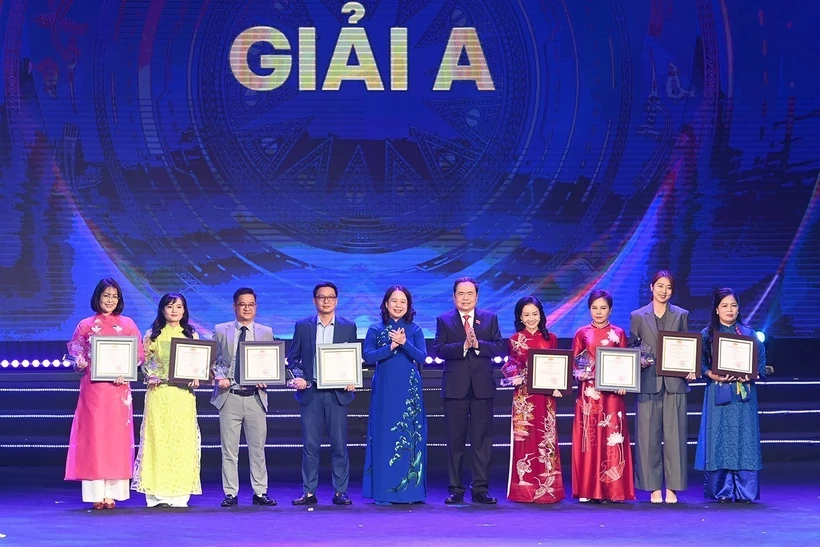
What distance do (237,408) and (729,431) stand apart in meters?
2.78

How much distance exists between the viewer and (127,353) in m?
5.94

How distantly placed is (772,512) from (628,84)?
147 inches

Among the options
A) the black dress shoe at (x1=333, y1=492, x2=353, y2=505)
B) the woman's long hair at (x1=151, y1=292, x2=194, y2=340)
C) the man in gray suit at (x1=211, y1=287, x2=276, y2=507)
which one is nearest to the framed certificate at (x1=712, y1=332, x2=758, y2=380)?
the black dress shoe at (x1=333, y1=492, x2=353, y2=505)

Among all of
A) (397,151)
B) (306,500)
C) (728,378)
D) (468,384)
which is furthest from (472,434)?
(397,151)

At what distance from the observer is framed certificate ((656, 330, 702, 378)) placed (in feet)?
19.8

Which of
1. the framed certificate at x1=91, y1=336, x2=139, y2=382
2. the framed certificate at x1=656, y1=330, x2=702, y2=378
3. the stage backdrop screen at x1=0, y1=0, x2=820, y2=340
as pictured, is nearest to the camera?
the framed certificate at x1=91, y1=336, x2=139, y2=382

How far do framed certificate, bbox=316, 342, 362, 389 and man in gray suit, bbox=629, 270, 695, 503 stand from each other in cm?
159

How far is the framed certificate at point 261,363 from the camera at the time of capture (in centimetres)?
604

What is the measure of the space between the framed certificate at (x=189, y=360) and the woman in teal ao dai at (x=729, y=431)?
2.81 m

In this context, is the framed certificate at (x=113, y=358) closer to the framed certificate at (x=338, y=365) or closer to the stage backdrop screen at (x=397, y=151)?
the framed certificate at (x=338, y=365)

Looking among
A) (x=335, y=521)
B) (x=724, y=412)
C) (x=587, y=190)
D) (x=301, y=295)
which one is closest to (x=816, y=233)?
(x=587, y=190)

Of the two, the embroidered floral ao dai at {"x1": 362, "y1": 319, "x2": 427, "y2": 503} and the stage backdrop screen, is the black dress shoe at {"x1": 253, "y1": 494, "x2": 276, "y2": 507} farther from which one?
the stage backdrop screen

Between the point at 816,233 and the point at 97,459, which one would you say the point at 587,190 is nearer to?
the point at 816,233

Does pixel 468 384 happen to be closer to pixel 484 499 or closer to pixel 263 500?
pixel 484 499
